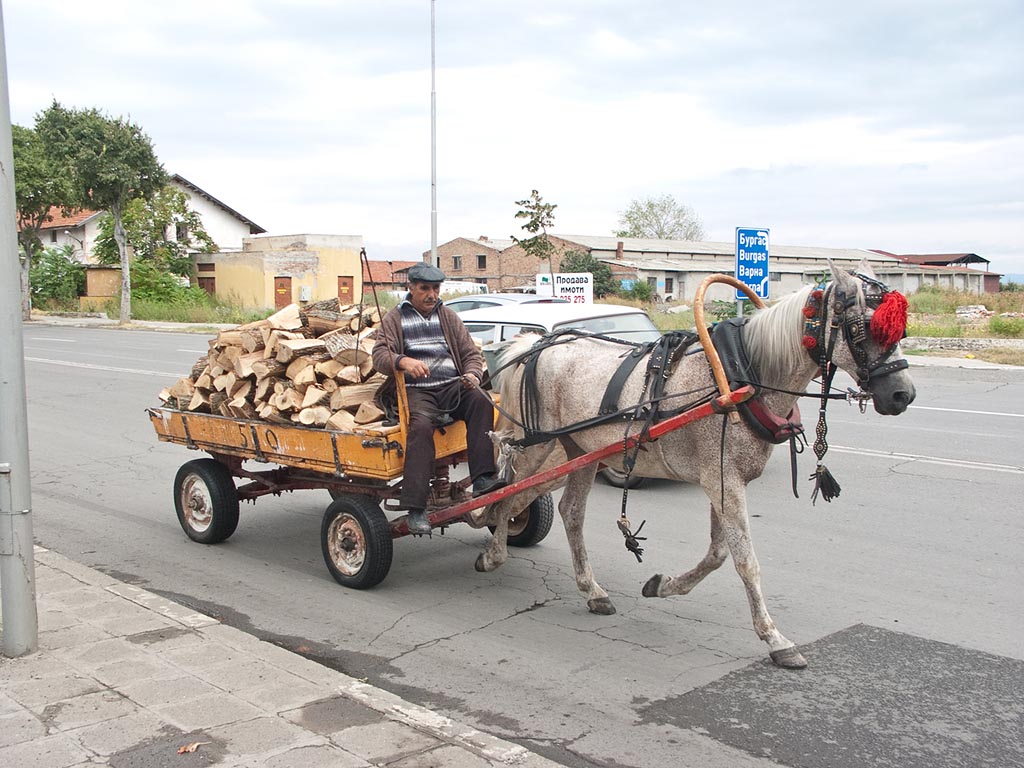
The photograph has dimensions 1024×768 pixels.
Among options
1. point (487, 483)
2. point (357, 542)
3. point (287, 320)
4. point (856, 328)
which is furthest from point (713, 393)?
point (287, 320)

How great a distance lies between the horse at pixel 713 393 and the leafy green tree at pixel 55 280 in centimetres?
5122

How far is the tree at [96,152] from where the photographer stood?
127ft

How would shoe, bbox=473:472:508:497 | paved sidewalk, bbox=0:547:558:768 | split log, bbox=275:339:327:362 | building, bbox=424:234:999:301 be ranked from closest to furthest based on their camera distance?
paved sidewalk, bbox=0:547:558:768, shoe, bbox=473:472:508:497, split log, bbox=275:339:327:362, building, bbox=424:234:999:301

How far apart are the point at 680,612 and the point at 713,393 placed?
157cm

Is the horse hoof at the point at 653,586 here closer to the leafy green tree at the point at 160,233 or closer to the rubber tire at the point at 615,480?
the rubber tire at the point at 615,480

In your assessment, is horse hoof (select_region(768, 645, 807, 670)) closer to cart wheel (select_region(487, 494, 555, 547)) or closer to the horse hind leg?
the horse hind leg

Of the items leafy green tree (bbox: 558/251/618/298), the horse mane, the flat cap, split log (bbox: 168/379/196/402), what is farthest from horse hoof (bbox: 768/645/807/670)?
leafy green tree (bbox: 558/251/618/298)

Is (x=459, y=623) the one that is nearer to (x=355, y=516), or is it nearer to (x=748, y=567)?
(x=355, y=516)

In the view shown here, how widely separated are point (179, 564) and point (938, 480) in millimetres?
7070

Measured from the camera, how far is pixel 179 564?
735 cm

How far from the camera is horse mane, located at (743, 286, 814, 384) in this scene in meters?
5.11

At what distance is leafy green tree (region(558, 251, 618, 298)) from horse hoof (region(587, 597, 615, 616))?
5005cm

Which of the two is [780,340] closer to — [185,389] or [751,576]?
[751,576]

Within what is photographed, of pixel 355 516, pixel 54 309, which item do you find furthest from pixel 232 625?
pixel 54 309
